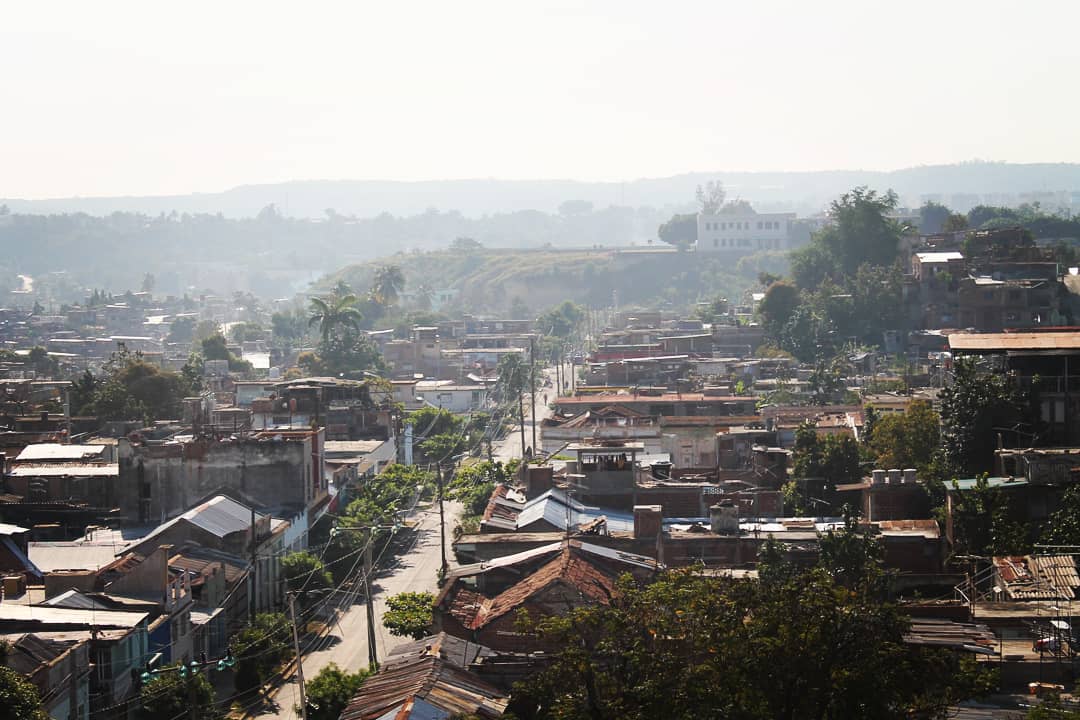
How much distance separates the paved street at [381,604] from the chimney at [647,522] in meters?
4.71

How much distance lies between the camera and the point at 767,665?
1728 cm

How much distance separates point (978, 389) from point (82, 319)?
88.7 meters

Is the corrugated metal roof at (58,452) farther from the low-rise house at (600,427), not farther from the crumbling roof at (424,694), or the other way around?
the crumbling roof at (424,694)

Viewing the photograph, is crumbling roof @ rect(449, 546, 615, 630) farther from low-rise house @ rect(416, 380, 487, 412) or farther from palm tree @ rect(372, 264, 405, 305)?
palm tree @ rect(372, 264, 405, 305)

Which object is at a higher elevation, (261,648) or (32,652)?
(32,652)

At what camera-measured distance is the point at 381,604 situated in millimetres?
33344

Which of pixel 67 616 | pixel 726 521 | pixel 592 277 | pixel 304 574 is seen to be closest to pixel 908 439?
pixel 726 521

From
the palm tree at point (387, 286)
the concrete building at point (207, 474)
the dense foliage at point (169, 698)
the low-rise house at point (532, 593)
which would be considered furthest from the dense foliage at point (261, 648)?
the palm tree at point (387, 286)

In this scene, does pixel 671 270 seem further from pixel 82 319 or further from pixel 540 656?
pixel 540 656

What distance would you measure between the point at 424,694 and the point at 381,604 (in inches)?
512

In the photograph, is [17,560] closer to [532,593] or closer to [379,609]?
[379,609]

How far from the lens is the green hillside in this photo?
133 metres

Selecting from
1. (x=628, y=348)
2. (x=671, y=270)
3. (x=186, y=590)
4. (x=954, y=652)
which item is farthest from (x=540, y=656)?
(x=671, y=270)

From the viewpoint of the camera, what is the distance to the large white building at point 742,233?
142125 mm
